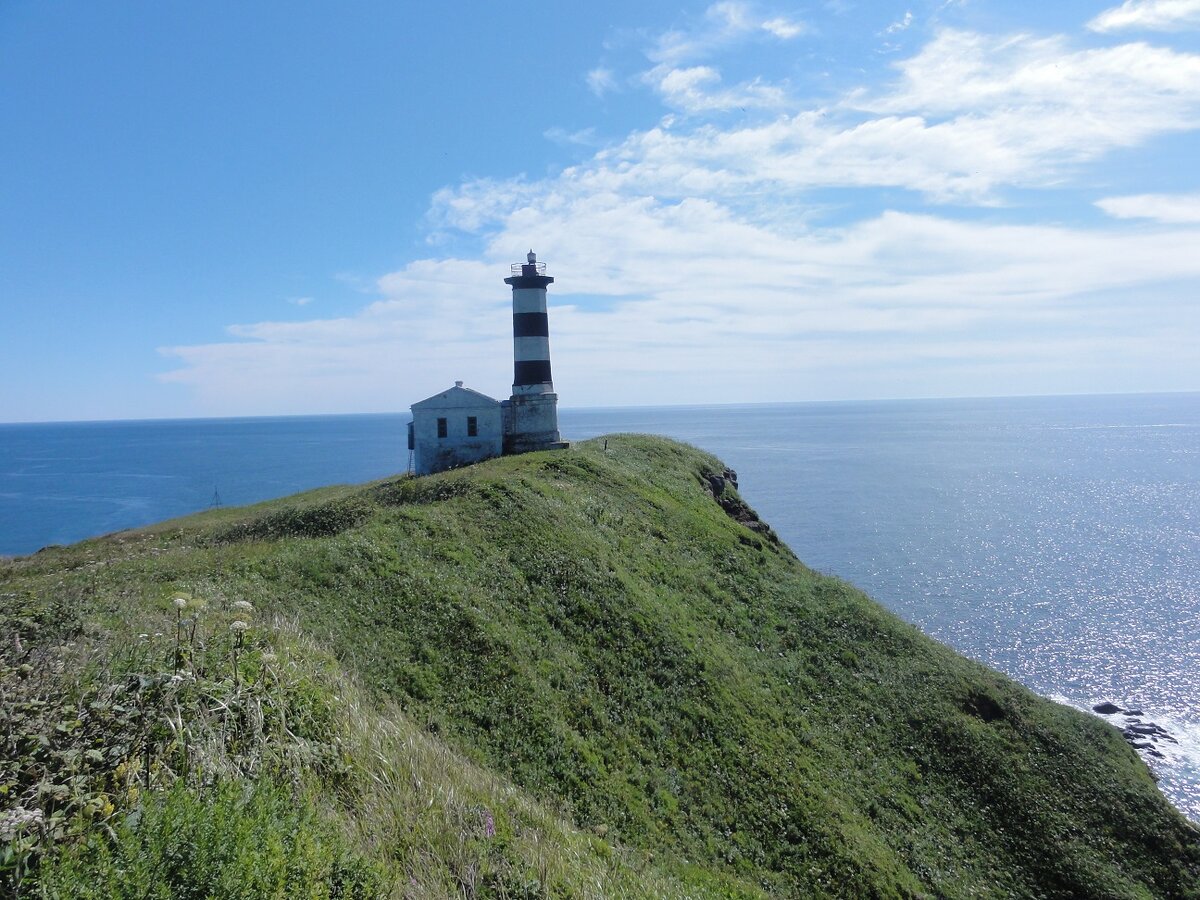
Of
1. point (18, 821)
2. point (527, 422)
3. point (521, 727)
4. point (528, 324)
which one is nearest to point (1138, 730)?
point (521, 727)

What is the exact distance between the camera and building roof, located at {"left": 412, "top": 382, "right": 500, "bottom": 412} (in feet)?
129

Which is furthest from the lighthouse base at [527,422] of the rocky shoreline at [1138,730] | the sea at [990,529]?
the rocky shoreline at [1138,730]

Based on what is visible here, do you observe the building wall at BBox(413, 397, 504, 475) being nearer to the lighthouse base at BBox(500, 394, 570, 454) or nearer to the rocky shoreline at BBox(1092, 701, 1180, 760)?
the lighthouse base at BBox(500, 394, 570, 454)

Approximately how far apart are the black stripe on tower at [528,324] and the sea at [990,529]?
29.9m

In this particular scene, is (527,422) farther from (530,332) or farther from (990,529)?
(990,529)

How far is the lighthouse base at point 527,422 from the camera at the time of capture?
4016 cm

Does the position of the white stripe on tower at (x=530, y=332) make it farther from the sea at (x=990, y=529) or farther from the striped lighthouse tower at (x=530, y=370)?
the sea at (x=990, y=529)

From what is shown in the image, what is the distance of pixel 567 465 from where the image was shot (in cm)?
3406

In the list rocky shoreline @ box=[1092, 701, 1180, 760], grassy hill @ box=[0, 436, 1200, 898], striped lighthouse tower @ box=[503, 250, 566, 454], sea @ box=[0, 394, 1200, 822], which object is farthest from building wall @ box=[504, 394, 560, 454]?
rocky shoreline @ box=[1092, 701, 1180, 760]

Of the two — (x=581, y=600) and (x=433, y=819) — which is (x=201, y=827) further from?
(x=581, y=600)

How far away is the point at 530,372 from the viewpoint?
40.5 m

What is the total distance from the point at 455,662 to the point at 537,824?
7.40m

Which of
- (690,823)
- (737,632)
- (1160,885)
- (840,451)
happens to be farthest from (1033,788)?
(840,451)

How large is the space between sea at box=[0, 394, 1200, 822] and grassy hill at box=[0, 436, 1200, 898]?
43.8ft
